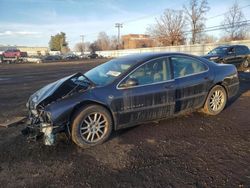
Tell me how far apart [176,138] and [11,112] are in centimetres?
460

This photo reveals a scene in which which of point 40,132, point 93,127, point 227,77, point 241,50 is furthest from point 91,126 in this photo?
point 241,50

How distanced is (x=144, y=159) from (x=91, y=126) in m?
1.13

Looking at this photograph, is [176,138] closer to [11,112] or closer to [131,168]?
[131,168]

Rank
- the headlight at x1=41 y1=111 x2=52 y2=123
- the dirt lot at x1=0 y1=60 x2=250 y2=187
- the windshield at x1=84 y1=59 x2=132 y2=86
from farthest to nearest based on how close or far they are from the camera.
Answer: the windshield at x1=84 y1=59 x2=132 y2=86, the headlight at x1=41 y1=111 x2=52 y2=123, the dirt lot at x1=0 y1=60 x2=250 y2=187

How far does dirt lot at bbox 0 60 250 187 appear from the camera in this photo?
331 cm

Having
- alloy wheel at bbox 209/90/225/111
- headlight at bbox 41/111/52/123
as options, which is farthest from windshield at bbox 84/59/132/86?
alloy wheel at bbox 209/90/225/111

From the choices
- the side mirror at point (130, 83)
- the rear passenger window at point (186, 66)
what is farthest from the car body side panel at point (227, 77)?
the side mirror at point (130, 83)

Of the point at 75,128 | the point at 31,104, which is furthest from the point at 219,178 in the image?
the point at 31,104

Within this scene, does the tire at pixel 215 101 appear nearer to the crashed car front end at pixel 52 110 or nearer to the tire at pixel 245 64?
the crashed car front end at pixel 52 110

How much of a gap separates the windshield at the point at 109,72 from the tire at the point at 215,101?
211cm

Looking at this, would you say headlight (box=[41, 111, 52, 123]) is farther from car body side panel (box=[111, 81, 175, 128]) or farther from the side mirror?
the side mirror

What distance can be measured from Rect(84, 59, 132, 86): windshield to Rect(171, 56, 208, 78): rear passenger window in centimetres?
99

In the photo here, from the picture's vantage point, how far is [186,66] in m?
5.62

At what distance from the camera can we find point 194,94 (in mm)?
5582
